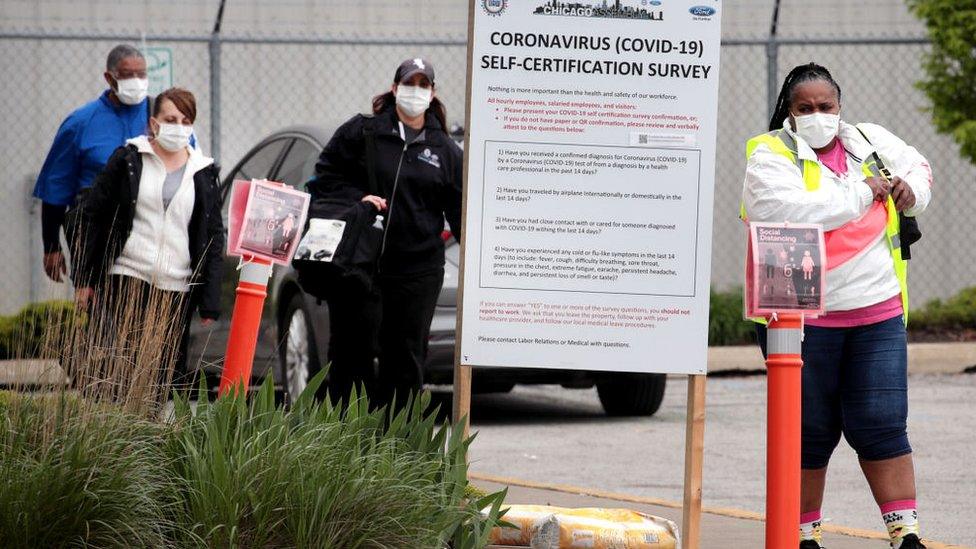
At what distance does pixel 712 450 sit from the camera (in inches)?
384

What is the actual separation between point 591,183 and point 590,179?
14 millimetres

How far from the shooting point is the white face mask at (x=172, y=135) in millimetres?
7898

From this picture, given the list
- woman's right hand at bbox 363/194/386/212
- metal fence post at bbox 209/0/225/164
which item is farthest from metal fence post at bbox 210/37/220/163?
woman's right hand at bbox 363/194/386/212

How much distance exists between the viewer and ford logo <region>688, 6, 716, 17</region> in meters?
5.76

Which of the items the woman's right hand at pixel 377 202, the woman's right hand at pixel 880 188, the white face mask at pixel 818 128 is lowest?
the woman's right hand at pixel 377 202

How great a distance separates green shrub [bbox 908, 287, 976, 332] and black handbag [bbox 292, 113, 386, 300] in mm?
8002

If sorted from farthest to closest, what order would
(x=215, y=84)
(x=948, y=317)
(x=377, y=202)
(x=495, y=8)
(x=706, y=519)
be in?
1. (x=948, y=317)
2. (x=215, y=84)
3. (x=377, y=202)
4. (x=706, y=519)
5. (x=495, y=8)

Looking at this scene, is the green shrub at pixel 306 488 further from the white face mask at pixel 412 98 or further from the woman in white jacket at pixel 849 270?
the white face mask at pixel 412 98

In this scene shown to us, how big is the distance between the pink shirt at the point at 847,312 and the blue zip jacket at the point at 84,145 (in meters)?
4.35

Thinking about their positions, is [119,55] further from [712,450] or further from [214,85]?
[214,85]

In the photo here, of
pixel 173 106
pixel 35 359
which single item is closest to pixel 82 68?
pixel 173 106

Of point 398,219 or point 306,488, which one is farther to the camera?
point 398,219

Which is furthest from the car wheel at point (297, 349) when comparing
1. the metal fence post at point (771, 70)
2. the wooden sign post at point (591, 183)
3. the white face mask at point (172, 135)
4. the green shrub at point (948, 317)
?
the green shrub at point (948, 317)

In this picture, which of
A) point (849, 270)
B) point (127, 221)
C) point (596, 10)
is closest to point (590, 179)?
point (596, 10)
